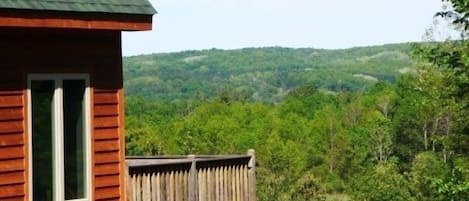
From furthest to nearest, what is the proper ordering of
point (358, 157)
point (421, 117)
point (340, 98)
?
point (340, 98), point (358, 157), point (421, 117)

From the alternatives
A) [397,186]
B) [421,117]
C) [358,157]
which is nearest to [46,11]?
[397,186]

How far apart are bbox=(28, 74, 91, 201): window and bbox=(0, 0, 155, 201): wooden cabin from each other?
0.01m

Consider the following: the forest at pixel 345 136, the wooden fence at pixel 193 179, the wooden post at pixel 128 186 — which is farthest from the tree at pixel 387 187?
the wooden post at pixel 128 186

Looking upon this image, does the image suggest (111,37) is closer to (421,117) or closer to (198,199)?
(198,199)

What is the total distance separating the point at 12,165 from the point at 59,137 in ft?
2.40

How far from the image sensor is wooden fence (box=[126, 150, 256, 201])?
14.1 metres

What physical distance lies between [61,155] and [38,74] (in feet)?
3.36

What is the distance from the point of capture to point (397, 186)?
2719 inches

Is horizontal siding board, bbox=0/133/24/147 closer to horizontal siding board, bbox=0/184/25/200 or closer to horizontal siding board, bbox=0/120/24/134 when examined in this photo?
horizontal siding board, bbox=0/120/24/134

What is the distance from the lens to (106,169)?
13711 millimetres

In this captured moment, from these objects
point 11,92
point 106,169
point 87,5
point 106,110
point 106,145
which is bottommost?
point 106,169

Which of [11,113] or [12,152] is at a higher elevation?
[11,113]

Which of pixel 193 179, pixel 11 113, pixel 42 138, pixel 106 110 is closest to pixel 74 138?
pixel 42 138

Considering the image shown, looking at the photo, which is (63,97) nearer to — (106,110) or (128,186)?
(106,110)
